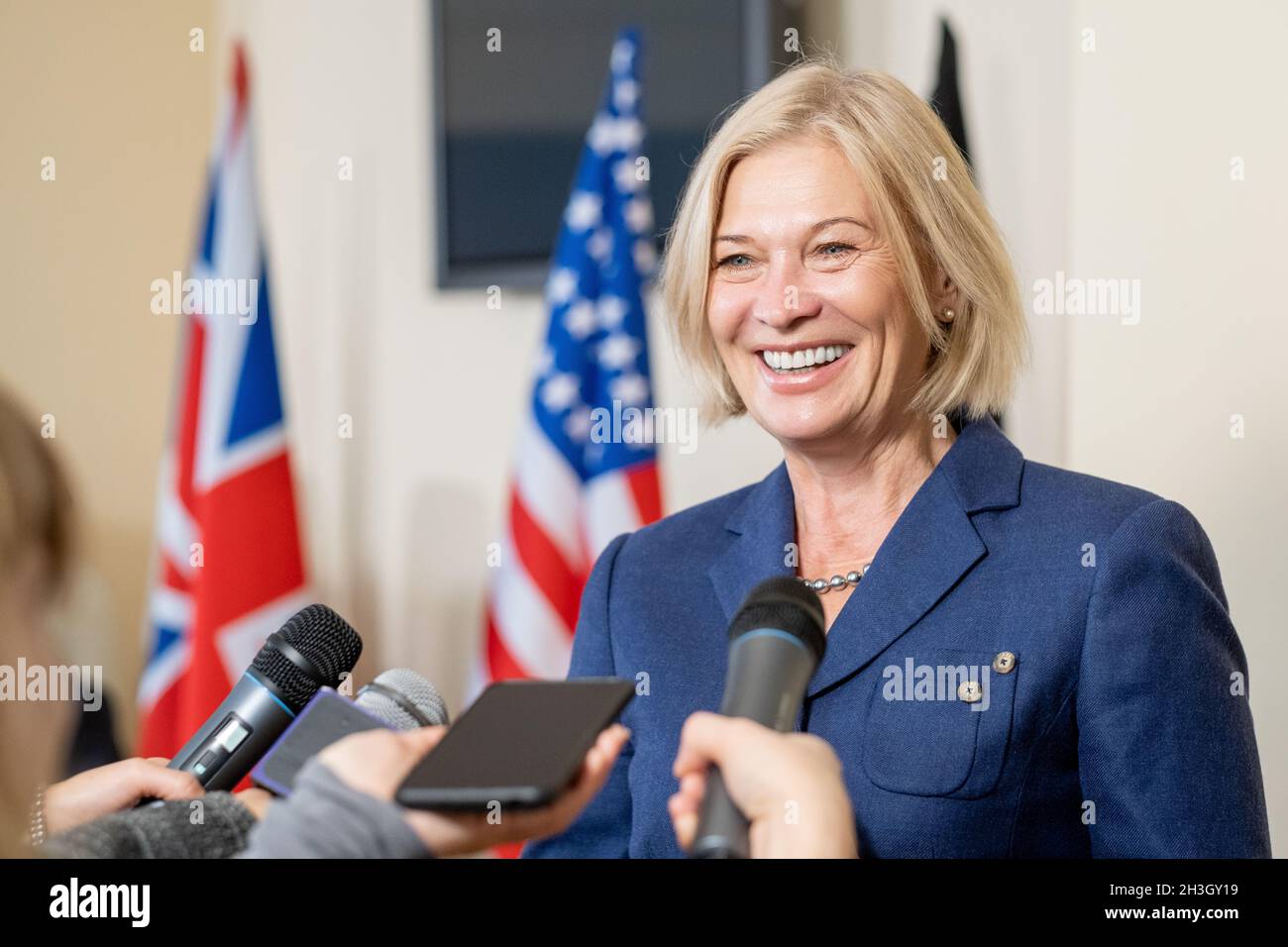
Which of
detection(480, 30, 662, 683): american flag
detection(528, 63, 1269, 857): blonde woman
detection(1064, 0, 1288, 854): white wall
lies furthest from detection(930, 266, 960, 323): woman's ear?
detection(480, 30, 662, 683): american flag

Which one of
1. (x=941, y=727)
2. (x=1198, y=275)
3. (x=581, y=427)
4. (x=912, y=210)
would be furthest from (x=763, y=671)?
(x=581, y=427)

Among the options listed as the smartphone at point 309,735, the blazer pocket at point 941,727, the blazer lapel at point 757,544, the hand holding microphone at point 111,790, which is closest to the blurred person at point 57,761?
the smartphone at point 309,735

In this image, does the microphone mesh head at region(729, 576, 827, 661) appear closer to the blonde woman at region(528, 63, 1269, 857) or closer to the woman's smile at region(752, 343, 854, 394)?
the blonde woman at region(528, 63, 1269, 857)

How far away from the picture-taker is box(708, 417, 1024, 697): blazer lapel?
1347 millimetres

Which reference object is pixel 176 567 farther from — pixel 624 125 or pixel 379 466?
pixel 624 125

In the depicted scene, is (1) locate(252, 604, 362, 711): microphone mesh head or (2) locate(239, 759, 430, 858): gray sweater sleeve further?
(1) locate(252, 604, 362, 711): microphone mesh head

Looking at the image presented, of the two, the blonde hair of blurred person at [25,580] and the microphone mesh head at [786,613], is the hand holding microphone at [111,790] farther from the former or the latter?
the microphone mesh head at [786,613]

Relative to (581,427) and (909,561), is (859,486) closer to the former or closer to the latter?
(909,561)

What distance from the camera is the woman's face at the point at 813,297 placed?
1.43 m

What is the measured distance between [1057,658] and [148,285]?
250 centimetres

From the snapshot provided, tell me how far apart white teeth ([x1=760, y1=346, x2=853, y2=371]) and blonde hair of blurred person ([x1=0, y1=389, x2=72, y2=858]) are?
851 millimetres

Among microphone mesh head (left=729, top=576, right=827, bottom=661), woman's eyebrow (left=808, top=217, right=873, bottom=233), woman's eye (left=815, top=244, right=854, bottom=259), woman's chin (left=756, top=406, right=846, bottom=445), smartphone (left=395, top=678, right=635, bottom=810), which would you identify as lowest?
smartphone (left=395, top=678, right=635, bottom=810)
